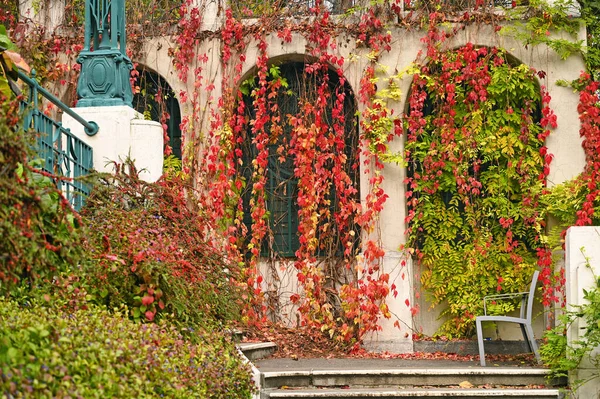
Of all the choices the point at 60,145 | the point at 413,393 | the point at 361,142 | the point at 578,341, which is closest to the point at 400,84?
the point at 361,142

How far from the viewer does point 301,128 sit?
966cm

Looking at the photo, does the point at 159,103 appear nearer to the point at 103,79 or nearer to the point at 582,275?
the point at 103,79

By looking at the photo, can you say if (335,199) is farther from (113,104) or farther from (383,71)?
(113,104)

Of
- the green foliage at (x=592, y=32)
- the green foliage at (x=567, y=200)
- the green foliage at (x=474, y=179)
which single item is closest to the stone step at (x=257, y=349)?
the green foliage at (x=474, y=179)

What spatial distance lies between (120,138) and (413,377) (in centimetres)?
321

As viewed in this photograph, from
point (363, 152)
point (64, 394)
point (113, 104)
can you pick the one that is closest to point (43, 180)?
point (64, 394)

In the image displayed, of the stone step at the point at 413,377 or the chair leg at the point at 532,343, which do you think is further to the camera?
the chair leg at the point at 532,343

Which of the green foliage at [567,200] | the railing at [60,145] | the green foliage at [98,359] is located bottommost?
the green foliage at [98,359]

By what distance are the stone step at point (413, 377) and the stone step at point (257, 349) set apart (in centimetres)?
72

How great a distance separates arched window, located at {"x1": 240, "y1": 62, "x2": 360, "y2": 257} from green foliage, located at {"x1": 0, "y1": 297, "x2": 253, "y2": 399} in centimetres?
466

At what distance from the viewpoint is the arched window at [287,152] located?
10070mm

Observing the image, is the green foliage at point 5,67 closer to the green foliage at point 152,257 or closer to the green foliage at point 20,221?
the green foliage at point 152,257

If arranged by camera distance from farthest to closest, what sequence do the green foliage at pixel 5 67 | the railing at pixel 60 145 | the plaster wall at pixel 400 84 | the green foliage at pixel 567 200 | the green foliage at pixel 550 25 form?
the plaster wall at pixel 400 84 → the green foliage at pixel 550 25 → the green foliage at pixel 567 200 → the railing at pixel 60 145 → the green foliage at pixel 5 67

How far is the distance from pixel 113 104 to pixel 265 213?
3189mm
